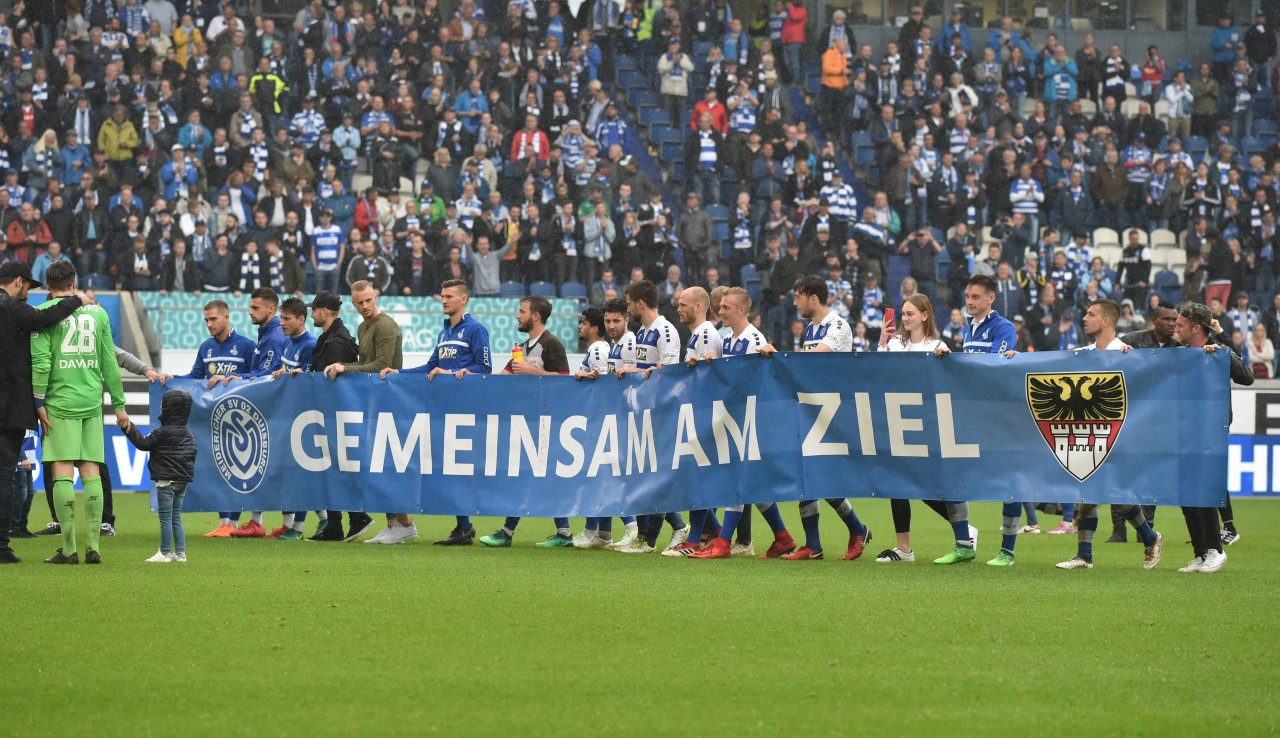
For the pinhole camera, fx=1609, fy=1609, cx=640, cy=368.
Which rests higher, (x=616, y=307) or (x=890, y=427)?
(x=616, y=307)

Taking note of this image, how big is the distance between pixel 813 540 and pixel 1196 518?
2.77m

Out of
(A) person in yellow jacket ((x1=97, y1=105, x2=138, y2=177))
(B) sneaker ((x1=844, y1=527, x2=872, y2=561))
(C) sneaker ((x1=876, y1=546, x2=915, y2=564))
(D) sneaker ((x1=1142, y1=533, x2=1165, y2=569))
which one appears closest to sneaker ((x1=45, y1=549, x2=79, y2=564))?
(B) sneaker ((x1=844, y1=527, x2=872, y2=561))


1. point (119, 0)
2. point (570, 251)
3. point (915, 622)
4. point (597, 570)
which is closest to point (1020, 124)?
point (570, 251)

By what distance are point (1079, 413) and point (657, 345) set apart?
346cm

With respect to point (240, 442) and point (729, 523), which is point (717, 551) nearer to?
point (729, 523)

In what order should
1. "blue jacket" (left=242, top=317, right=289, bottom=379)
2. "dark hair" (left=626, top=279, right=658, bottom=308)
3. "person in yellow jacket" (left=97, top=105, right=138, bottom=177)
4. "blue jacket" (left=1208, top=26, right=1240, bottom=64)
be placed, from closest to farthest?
"dark hair" (left=626, top=279, right=658, bottom=308) < "blue jacket" (left=242, top=317, right=289, bottom=379) < "person in yellow jacket" (left=97, top=105, right=138, bottom=177) < "blue jacket" (left=1208, top=26, right=1240, bottom=64)

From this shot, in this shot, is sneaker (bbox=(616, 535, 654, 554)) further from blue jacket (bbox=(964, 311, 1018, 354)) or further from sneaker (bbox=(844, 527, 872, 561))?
blue jacket (bbox=(964, 311, 1018, 354))

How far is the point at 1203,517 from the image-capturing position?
1162 cm

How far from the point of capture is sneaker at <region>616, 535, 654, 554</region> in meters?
13.0

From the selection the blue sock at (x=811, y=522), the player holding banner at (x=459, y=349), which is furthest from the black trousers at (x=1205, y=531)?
the player holding banner at (x=459, y=349)

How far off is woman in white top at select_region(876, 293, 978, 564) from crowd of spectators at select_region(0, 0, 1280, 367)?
14.4 m

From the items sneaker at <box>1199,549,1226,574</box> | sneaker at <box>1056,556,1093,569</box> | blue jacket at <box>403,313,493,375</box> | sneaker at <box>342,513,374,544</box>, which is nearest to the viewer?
sneaker at <box>1199,549,1226,574</box>

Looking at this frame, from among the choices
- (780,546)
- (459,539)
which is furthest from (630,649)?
(459,539)

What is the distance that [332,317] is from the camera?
1440 centimetres
